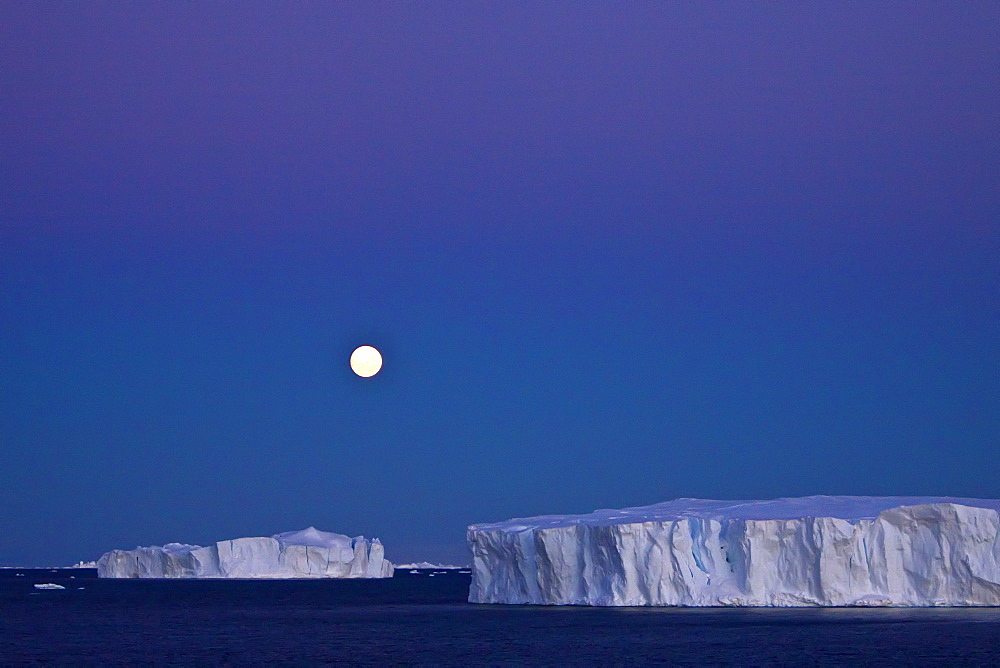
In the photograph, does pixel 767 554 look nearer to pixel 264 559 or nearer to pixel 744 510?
pixel 744 510

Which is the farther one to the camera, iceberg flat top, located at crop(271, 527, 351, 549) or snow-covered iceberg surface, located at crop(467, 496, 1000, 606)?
iceberg flat top, located at crop(271, 527, 351, 549)

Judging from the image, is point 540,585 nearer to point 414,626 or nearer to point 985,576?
point 414,626

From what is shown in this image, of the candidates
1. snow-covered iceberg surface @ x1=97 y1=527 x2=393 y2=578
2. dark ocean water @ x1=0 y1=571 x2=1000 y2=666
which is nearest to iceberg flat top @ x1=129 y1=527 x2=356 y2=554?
snow-covered iceberg surface @ x1=97 y1=527 x2=393 y2=578

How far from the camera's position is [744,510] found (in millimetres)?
33469

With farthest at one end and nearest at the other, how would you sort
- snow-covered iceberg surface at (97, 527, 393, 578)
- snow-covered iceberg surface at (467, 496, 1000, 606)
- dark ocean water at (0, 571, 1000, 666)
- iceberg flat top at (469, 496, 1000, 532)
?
snow-covered iceberg surface at (97, 527, 393, 578) → iceberg flat top at (469, 496, 1000, 532) → snow-covered iceberg surface at (467, 496, 1000, 606) → dark ocean water at (0, 571, 1000, 666)

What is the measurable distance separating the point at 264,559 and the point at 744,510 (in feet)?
143

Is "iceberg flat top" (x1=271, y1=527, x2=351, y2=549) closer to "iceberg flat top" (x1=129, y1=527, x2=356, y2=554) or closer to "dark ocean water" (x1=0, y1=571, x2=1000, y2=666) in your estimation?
"iceberg flat top" (x1=129, y1=527, x2=356, y2=554)

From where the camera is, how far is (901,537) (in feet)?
97.5

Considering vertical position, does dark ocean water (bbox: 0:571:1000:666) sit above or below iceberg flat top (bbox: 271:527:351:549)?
below

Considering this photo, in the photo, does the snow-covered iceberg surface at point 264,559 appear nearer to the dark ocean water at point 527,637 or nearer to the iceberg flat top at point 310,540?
the iceberg flat top at point 310,540

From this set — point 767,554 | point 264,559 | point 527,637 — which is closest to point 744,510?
point 767,554

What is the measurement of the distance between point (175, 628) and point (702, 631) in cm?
1399

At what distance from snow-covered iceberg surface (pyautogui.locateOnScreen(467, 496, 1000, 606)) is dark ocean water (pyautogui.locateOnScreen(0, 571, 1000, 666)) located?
497mm

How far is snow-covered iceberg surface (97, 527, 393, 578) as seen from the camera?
7075cm
